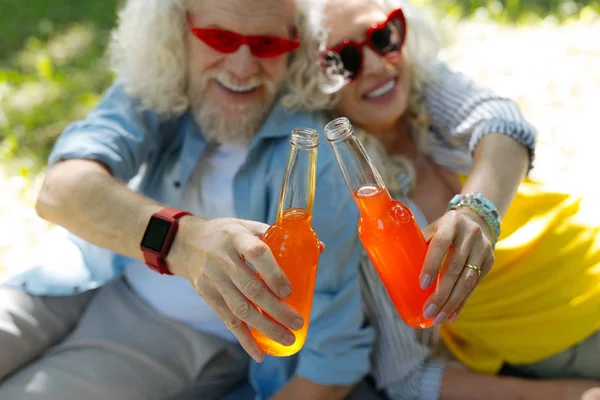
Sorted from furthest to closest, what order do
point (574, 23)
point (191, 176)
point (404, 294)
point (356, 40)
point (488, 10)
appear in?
point (488, 10)
point (574, 23)
point (191, 176)
point (356, 40)
point (404, 294)

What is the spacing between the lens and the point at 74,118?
15.3 ft

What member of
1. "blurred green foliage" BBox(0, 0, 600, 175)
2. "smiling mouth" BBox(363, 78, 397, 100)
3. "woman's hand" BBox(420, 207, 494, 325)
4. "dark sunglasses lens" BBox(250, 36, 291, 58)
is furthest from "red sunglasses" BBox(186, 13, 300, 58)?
"blurred green foliage" BBox(0, 0, 600, 175)

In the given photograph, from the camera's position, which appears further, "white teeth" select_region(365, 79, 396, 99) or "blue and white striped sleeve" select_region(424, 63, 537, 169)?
"white teeth" select_region(365, 79, 396, 99)

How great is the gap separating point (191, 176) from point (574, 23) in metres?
3.98

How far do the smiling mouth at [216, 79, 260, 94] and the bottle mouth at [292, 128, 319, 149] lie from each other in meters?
0.96

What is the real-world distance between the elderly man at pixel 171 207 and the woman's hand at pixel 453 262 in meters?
0.69

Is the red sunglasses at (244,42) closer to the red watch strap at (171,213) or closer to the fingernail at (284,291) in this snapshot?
the red watch strap at (171,213)

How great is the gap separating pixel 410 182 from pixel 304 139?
1088 mm

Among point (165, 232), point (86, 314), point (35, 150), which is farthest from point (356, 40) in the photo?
point (35, 150)

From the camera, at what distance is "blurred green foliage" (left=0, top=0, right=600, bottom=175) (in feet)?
15.0

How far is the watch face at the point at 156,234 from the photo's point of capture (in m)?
1.92

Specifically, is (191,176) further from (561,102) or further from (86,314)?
(561,102)

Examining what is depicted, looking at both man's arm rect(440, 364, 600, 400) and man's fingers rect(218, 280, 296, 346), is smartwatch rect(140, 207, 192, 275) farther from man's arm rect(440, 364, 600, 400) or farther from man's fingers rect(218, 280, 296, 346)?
man's arm rect(440, 364, 600, 400)

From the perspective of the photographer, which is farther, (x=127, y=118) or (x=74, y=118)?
(x=74, y=118)
